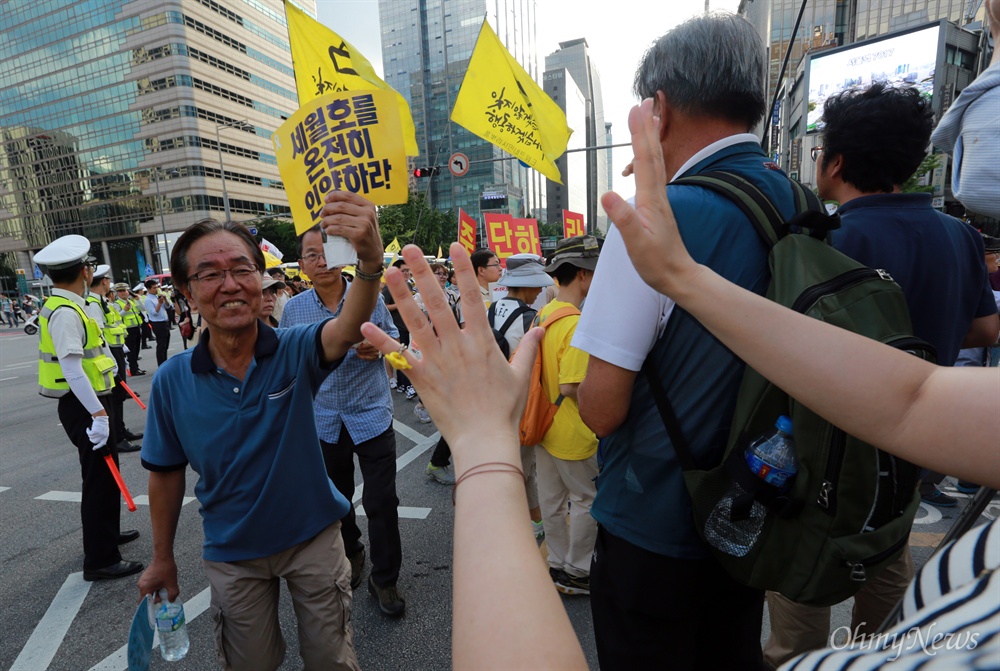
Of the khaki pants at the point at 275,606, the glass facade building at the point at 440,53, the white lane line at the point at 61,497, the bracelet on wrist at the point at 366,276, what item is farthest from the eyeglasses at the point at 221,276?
the glass facade building at the point at 440,53

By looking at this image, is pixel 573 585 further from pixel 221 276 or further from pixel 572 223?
pixel 572 223

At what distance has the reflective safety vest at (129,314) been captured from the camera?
1118 cm

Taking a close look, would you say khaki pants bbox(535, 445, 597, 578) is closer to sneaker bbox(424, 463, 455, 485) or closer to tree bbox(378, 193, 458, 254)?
sneaker bbox(424, 463, 455, 485)

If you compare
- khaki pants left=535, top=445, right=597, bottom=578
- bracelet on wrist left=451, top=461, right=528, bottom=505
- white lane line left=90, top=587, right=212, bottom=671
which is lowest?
white lane line left=90, top=587, right=212, bottom=671

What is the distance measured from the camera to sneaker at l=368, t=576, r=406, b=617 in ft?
9.48

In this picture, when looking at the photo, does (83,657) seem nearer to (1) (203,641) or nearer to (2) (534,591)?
(1) (203,641)

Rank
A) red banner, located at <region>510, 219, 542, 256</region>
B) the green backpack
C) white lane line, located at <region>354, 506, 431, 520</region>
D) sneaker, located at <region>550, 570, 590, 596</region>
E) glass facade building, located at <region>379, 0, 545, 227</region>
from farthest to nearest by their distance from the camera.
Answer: glass facade building, located at <region>379, 0, 545, 227</region>, red banner, located at <region>510, 219, 542, 256</region>, white lane line, located at <region>354, 506, 431, 520</region>, sneaker, located at <region>550, 570, 590, 596</region>, the green backpack

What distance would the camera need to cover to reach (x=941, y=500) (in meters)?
Answer: 3.95

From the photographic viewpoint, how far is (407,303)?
31.8 inches

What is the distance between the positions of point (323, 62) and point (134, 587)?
3.49 metres

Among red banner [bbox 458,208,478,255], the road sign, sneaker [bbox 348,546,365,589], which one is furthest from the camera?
the road sign

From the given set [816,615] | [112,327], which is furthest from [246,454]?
[112,327]

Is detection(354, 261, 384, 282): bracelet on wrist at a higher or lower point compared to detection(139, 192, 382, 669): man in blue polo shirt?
higher

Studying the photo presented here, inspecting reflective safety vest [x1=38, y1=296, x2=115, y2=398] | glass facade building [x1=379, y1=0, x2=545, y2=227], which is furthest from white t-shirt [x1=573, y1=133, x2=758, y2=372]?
glass facade building [x1=379, y1=0, x2=545, y2=227]
